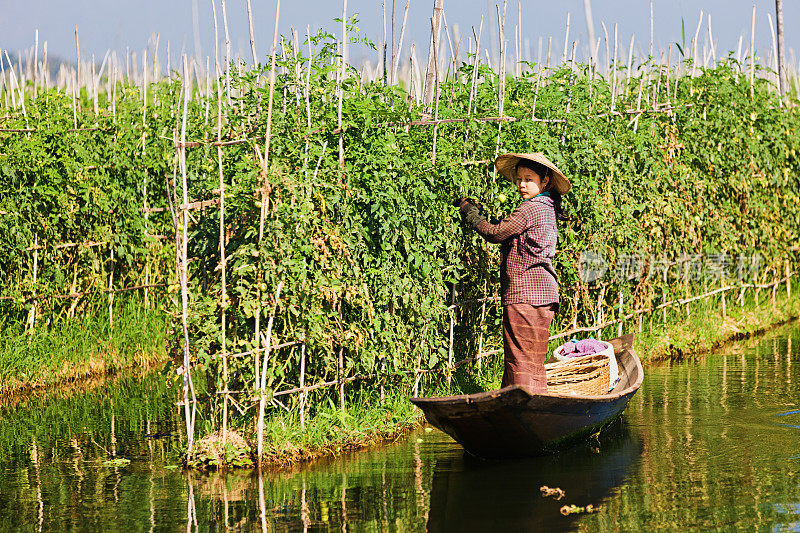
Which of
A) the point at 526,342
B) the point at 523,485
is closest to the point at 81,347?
the point at 526,342

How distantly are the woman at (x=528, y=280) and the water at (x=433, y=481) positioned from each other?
0.66 meters

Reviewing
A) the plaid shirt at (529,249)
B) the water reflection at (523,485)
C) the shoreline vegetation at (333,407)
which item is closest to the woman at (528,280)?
the plaid shirt at (529,249)

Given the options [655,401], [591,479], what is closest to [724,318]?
[655,401]

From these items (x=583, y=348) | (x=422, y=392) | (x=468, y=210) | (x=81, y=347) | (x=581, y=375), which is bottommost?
(x=422, y=392)

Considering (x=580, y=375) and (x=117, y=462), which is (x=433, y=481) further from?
(x=117, y=462)

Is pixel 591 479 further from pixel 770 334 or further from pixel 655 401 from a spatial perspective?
pixel 770 334

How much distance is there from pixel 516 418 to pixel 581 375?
67.4 inches

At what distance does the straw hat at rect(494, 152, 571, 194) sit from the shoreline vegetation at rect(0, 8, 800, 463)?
0.67 feet

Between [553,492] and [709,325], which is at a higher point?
[709,325]

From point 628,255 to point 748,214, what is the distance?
263 cm

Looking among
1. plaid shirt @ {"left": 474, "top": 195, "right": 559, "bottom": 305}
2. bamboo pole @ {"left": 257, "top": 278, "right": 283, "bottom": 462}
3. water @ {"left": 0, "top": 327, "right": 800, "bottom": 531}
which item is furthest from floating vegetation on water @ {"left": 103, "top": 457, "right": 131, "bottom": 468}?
plaid shirt @ {"left": 474, "top": 195, "right": 559, "bottom": 305}

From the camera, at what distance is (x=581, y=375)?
7883mm

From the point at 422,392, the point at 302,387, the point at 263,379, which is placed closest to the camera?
the point at 263,379

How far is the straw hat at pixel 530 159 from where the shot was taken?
693 centimetres
